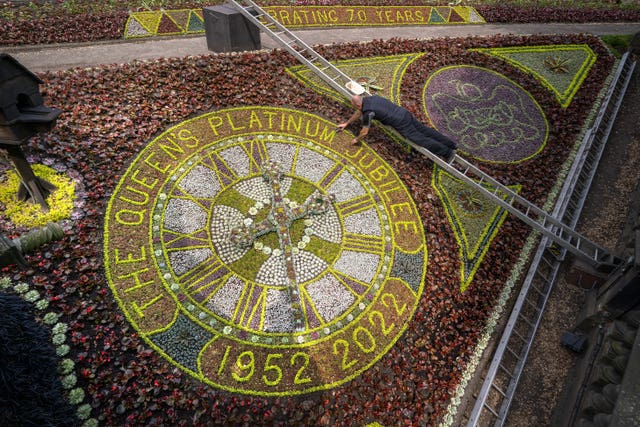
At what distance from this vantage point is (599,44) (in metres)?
18.2

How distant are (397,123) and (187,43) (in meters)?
9.53

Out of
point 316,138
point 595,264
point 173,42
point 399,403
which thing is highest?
point 173,42

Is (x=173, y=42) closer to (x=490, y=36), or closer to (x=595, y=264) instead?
(x=490, y=36)

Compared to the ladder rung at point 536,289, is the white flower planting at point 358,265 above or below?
above

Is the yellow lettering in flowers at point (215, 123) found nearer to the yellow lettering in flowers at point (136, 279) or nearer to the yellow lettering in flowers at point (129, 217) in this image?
the yellow lettering in flowers at point (129, 217)

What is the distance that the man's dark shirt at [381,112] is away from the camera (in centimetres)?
1115

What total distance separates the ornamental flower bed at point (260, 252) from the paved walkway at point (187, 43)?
1830 millimetres

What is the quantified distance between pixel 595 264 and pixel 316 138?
342 inches

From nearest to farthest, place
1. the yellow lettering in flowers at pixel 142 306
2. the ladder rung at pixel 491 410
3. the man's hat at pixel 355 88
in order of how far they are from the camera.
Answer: the yellow lettering in flowers at pixel 142 306
the ladder rung at pixel 491 410
the man's hat at pixel 355 88

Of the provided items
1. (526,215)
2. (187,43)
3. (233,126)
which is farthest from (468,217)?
(187,43)

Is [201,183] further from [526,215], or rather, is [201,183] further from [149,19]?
[149,19]

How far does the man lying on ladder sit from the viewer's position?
36.6ft

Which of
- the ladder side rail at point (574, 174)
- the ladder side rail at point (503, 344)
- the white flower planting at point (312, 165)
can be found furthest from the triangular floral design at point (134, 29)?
the ladder side rail at point (574, 174)

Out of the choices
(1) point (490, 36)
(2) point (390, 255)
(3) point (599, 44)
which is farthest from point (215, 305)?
Result: (3) point (599, 44)
